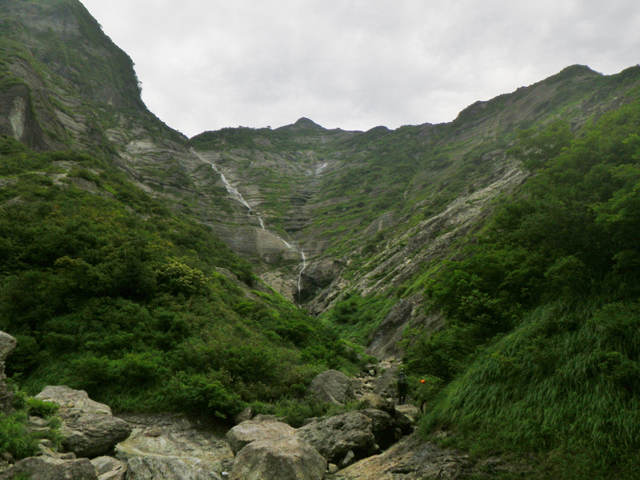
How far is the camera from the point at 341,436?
9.12 meters

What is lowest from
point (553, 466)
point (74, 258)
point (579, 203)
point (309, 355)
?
point (309, 355)

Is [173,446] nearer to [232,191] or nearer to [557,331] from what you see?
[557,331]

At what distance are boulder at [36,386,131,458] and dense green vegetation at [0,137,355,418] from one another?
1161 millimetres

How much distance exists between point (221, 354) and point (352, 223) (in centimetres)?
5953

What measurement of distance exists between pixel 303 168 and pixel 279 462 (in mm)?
124457

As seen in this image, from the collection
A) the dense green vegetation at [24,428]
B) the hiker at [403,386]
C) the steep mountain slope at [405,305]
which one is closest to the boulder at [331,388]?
the steep mountain slope at [405,305]

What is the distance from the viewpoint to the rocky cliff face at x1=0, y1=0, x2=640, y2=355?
39.0 m

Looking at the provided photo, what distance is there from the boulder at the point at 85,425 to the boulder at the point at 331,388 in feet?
21.0

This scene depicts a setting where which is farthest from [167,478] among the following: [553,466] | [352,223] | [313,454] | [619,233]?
[352,223]

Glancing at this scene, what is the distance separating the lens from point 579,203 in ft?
31.2

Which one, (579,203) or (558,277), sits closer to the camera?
(558,277)

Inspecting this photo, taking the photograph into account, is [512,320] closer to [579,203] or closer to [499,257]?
[499,257]

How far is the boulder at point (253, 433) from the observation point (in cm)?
880

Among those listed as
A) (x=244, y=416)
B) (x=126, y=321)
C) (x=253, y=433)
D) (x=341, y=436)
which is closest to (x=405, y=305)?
(x=244, y=416)
